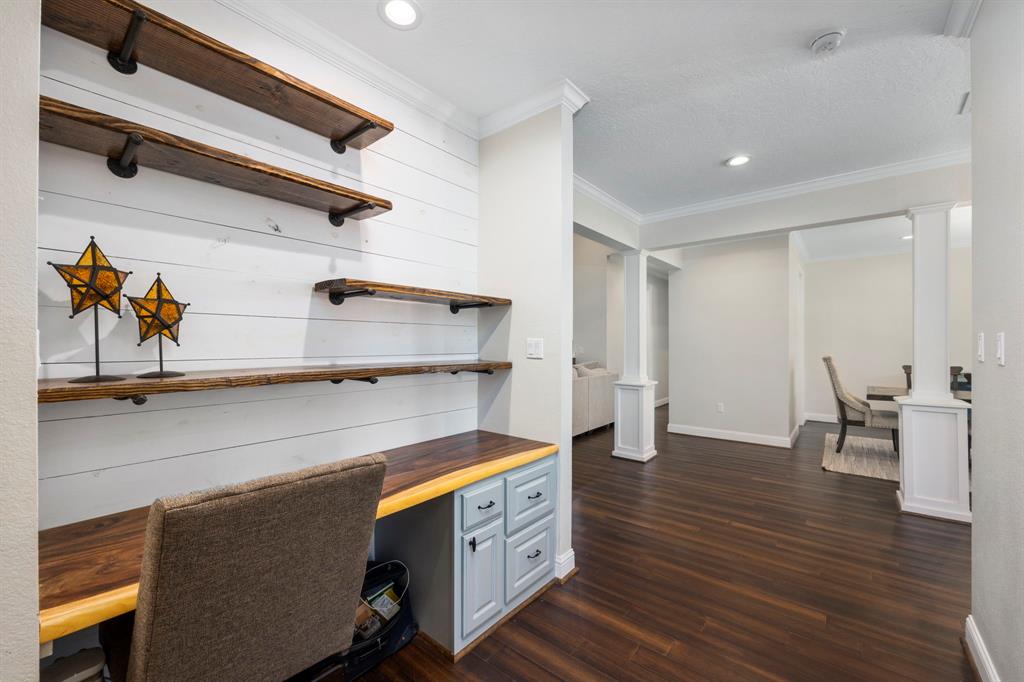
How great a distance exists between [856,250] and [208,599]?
A: 26.9 ft

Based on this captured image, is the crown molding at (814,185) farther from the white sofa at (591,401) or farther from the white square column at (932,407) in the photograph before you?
the white sofa at (591,401)

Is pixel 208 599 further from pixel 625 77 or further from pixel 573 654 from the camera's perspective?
pixel 625 77

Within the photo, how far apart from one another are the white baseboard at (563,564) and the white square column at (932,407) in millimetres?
2712

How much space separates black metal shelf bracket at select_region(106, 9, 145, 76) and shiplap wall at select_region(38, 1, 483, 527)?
0.02 metres

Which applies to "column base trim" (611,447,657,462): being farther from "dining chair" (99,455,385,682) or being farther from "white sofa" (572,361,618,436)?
"dining chair" (99,455,385,682)

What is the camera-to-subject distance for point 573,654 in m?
1.78

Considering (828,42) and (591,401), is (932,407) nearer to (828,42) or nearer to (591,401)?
(828,42)

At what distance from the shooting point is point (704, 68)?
2188 mm

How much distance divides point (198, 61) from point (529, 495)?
213 centimetres

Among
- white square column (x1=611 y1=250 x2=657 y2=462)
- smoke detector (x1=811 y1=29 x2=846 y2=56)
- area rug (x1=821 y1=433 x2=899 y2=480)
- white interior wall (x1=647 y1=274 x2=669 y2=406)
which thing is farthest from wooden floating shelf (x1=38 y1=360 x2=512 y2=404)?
white interior wall (x1=647 y1=274 x2=669 y2=406)

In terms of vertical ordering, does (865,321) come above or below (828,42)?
below

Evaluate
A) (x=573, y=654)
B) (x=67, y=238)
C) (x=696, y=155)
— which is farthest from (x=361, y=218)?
(x=696, y=155)

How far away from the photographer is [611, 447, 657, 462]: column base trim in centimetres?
457

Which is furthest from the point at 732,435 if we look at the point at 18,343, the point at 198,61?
the point at 18,343
